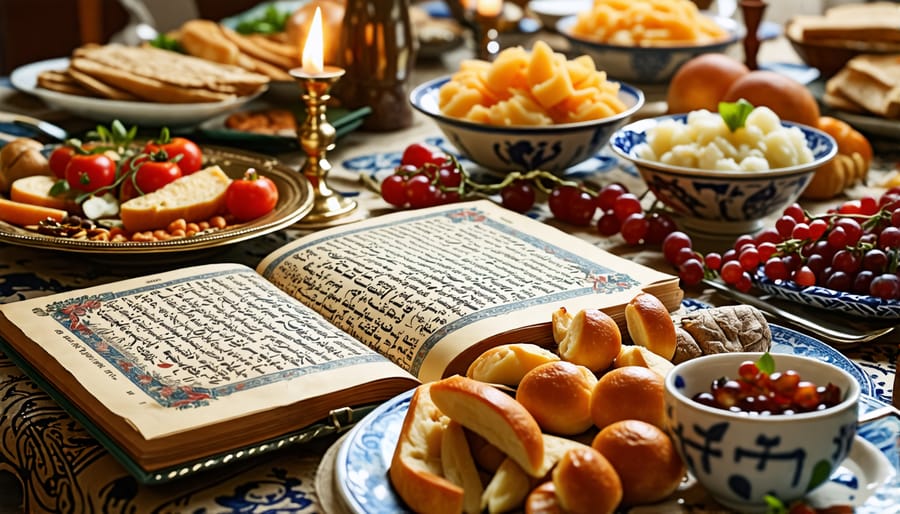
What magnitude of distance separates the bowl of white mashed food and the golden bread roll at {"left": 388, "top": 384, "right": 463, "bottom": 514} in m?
0.68

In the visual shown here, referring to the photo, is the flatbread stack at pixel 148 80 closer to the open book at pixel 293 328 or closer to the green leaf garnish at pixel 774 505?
the open book at pixel 293 328

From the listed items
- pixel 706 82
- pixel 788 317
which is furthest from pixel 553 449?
pixel 706 82

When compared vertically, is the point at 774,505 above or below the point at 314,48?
below

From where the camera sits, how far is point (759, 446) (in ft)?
2.31

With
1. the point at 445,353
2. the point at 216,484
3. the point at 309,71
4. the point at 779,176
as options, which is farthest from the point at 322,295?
the point at 779,176

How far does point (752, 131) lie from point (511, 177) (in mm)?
347

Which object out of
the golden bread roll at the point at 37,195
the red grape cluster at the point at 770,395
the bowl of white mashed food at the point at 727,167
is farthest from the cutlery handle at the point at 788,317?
the golden bread roll at the point at 37,195

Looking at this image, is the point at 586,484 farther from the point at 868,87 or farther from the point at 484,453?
the point at 868,87

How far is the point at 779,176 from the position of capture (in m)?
1.36

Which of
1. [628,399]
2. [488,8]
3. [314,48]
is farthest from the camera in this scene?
[488,8]

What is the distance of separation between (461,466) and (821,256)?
24.7 inches

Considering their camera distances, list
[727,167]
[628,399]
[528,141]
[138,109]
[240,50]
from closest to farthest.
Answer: [628,399] < [727,167] < [528,141] < [138,109] < [240,50]

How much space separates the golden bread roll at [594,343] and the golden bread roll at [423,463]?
153 mm

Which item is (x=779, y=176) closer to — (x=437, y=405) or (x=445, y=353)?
(x=445, y=353)
